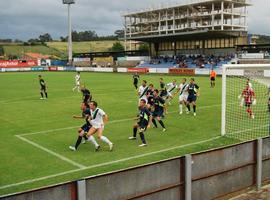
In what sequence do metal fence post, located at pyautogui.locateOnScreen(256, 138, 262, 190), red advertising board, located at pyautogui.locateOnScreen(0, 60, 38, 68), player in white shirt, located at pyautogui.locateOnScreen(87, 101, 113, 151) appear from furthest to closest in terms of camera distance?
red advertising board, located at pyautogui.locateOnScreen(0, 60, 38, 68), player in white shirt, located at pyautogui.locateOnScreen(87, 101, 113, 151), metal fence post, located at pyautogui.locateOnScreen(256, 138, 262, 190)

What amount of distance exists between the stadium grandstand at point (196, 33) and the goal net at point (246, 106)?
43324 millimetres

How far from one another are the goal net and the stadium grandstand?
43.3 metres

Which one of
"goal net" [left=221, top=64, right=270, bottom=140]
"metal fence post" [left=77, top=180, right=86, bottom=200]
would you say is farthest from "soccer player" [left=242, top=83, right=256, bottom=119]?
"metal fence post" [left=77, top=180, right=86, bottom=200]

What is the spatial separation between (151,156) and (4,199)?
806 cm

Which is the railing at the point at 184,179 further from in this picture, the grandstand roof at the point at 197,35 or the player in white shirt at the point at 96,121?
the grandstand roof at the point at 197,35

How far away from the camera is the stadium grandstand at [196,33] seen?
79.6 metres

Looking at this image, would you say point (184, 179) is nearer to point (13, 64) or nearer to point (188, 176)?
point (188, 176)

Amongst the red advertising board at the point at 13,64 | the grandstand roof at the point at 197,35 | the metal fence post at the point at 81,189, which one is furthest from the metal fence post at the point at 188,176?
the red advertising board at the point at 13,64

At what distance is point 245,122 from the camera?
774 inches

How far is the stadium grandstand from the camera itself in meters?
79.6

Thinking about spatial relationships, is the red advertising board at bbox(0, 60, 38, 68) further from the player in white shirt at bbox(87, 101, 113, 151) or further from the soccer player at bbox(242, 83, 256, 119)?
the player in white shirt at bbox(87, 101, 113, 151)

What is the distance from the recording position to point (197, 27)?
295 feet

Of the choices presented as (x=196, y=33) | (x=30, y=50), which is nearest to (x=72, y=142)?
(x=196, y=33)

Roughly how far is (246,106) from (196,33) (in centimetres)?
5737
